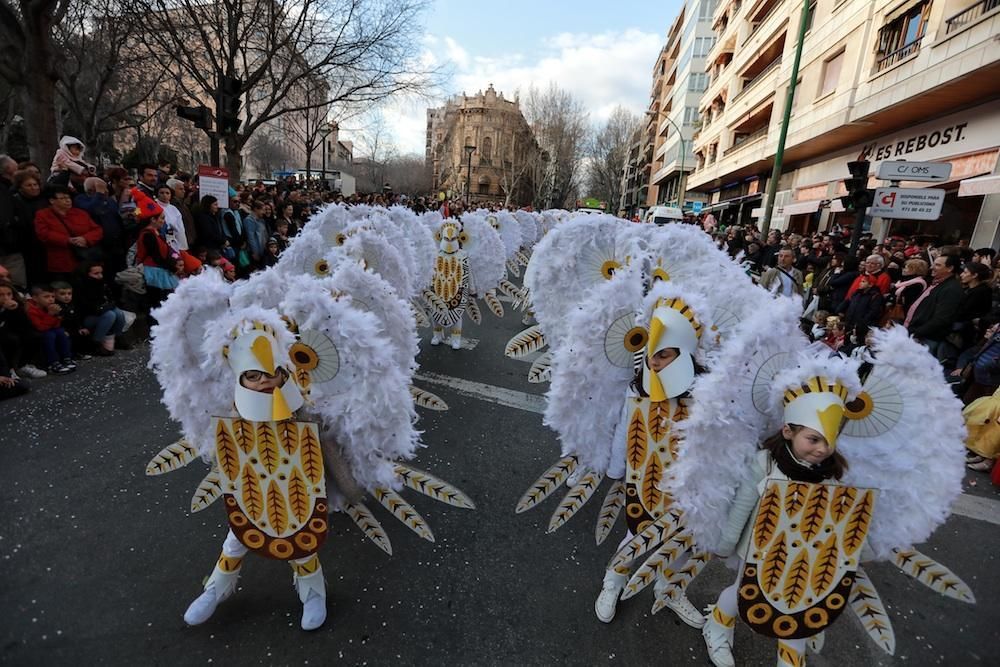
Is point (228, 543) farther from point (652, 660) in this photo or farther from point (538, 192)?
point (538, 192)

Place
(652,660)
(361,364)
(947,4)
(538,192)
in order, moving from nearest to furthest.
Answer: (361,364), (652,660), (947,4), (538,192)

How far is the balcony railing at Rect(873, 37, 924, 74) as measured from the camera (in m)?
11.1

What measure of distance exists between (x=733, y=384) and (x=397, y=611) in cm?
186

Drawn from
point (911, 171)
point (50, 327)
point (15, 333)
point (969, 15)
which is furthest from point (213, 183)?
point (969, 15)

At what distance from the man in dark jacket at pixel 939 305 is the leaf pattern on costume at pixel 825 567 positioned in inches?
182

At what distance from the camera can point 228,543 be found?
7.55 ft

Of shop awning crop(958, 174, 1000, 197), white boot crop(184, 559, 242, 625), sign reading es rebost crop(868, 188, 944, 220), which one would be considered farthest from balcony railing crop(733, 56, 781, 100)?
white boot crop(184, 559, 242, 625)

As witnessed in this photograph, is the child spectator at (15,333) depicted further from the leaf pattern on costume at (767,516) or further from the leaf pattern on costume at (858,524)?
the leaf pattern on costume at (858,524)

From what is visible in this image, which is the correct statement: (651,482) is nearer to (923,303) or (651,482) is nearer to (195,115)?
(923,303)

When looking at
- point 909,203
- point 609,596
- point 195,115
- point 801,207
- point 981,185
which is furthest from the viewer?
point 801,207

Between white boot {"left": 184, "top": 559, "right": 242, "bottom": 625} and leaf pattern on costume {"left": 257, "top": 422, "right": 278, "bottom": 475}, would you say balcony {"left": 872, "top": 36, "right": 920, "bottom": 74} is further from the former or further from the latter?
white boot {"left": 184, "top": 559, "right": 242, "bottom": 625}

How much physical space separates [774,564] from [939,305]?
508 centimetres

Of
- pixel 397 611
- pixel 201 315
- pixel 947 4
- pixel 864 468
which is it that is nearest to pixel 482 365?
pixel 397 611

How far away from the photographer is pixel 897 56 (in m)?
11.9
